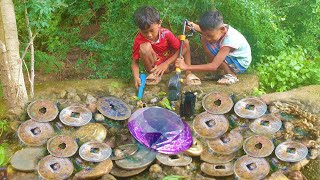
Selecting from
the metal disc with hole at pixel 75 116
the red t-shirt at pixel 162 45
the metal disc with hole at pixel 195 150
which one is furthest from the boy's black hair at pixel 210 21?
the metal disc with hole at pixel 75 116

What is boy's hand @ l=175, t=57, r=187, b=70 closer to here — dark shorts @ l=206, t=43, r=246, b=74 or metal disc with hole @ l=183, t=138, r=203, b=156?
dark shorts @ l=206, t=43, r=246, b=74

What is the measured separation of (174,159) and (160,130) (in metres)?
0.35

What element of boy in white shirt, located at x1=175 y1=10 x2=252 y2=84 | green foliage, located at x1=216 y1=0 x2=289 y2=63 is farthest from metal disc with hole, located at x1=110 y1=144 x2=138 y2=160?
green foliage, located at x1=216 y1=0 x2=289 y2=63

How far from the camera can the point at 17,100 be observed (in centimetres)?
402

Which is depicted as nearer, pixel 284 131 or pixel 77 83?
pixel 284 131

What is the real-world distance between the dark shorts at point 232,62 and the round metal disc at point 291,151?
1.12m

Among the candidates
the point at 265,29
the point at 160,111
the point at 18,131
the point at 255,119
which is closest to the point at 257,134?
the point at 255,119

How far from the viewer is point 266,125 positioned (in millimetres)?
3965

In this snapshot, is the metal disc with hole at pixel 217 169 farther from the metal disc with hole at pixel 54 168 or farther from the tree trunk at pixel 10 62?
the tree trunk at pixel 10 62

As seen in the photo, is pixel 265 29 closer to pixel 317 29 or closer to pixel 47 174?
pixel 317 29

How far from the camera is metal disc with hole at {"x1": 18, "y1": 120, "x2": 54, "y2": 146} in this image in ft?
12.3

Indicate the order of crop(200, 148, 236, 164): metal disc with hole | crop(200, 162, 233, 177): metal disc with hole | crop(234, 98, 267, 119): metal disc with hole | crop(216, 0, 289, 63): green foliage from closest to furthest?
crop(200, 162, 233, 177): metal disc with hole → crop(200, 148, 236, 164): metal disc with hole → crop(234, 98, 267, 119): metal disc with hole → crop(216, 0, 289, 63): green foliage

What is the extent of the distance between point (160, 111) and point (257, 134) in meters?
0.95

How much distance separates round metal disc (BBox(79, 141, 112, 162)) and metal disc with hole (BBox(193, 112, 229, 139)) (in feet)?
2.86
